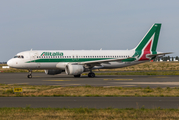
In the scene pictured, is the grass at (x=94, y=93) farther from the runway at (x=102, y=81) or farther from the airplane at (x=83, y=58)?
the airplane at (x=83, y=58)

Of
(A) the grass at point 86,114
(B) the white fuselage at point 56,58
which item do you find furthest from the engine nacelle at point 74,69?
(A) the grass at point 86,114

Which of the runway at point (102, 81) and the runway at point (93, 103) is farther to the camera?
the runway at point (102, 81)

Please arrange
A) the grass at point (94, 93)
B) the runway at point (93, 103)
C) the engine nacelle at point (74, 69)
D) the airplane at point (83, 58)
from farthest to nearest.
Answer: the airplane at point (83, 58), the engine nacelle at point (74, 69), the grass at point (94, 93), the runway at point (93, 103)

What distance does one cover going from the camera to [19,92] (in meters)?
19.7

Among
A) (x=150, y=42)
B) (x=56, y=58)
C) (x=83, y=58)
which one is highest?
(x=150, y=42)

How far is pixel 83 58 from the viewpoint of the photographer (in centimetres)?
4147

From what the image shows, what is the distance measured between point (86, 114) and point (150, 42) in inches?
1407

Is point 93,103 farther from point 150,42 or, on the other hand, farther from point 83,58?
point 150,42

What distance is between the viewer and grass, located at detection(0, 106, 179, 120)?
35.0 feet

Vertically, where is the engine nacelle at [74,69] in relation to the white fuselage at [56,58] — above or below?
below

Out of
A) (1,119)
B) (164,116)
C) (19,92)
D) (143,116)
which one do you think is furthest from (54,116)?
(19,92)

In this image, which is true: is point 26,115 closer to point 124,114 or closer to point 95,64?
point 124,114

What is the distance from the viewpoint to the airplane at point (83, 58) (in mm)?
39125

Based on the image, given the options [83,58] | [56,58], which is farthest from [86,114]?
[83,58]
